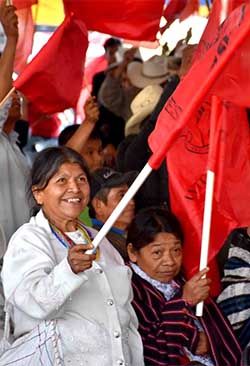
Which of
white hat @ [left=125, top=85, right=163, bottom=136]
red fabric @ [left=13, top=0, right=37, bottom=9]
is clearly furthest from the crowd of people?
white hat @ [left=125, top=85, right=163, bottom=136]

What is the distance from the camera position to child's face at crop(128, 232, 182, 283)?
4137 mm

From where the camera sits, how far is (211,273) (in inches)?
173

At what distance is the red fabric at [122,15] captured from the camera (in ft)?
16.0

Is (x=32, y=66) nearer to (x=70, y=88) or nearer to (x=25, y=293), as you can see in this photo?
(x=70, y=88)

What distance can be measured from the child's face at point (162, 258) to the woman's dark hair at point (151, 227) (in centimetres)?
2

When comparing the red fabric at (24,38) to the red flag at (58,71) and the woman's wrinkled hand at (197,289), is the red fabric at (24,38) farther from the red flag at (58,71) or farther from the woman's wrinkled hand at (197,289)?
the woman's wrinkled hand at (197,289)

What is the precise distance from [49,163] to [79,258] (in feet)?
1.79

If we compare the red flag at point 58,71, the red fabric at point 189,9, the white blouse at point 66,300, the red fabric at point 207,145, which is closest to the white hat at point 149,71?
the red fabric at point 189,9

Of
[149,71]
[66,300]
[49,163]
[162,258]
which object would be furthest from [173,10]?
[66,300]

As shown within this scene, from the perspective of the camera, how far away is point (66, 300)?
3490 millimetres

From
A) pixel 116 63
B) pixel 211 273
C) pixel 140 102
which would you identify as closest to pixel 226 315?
pixel 211 273

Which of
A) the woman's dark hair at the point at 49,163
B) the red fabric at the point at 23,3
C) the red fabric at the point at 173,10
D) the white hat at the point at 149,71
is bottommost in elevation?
the white hat at the point at 149,71

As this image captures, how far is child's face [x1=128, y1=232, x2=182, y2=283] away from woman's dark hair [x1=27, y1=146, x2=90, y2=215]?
0.48 m

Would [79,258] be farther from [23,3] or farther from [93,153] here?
[93,153]
